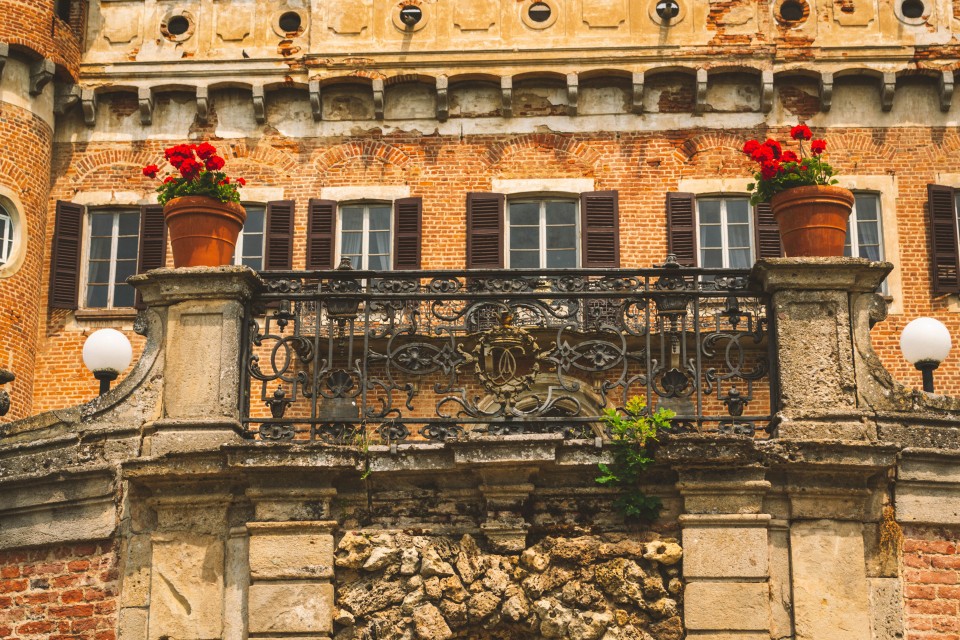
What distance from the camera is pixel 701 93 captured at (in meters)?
23.8

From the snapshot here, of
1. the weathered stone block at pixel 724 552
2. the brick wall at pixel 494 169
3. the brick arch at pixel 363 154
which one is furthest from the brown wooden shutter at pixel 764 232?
the weathered stone block at pixel 724 552

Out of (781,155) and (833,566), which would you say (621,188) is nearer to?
(781,155)

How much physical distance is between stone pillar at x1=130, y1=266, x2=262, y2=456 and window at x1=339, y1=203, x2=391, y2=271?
11.3 metres

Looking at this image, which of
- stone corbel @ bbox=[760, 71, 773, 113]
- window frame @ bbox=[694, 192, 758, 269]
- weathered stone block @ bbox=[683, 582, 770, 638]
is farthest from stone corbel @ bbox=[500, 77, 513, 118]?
weathered stone block @ bbox=[683, 582, 770, 638]

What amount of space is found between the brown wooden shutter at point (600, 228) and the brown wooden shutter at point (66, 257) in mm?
7565

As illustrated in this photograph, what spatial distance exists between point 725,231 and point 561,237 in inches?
95.5

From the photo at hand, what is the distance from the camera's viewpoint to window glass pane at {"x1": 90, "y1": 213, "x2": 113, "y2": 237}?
24.2m

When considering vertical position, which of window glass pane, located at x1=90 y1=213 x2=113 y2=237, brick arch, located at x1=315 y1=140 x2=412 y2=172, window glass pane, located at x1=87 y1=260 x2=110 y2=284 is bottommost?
window glass pane, located at x1=87 y1=260 x2=110 y2=284

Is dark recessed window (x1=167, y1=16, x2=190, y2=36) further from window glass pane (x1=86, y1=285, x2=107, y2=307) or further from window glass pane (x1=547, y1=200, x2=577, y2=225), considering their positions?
window glass pane (x1=547, y1=200, x2=577, y2=225)

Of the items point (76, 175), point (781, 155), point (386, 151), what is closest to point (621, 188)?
point (386, 151)

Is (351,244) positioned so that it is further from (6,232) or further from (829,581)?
(829,581)

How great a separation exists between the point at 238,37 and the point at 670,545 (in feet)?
50.2

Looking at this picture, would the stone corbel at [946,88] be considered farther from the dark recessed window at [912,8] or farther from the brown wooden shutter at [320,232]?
the brown wooden shutter at [320,232]

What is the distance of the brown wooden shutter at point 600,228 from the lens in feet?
76.7
